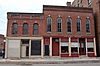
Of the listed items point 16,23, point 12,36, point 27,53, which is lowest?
point 27,53

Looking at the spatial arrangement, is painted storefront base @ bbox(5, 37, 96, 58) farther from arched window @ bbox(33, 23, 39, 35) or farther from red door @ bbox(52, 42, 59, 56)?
arched window @ bbox(33, 23, 39, 35)

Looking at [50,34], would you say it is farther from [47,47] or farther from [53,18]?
[53,18]

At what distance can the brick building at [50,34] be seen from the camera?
40.5m

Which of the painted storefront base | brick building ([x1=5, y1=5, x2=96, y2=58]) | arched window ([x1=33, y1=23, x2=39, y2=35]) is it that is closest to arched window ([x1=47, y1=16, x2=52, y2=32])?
brick building ([x1=5, y1=5, x2=96, y2=58])

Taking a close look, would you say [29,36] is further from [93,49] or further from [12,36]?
[93,49]

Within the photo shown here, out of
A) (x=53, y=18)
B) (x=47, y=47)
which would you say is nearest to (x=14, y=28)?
(x=47, y=47)

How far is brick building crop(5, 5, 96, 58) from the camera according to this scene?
40.5 metres

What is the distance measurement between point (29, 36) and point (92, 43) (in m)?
12.6

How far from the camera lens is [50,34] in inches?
1609

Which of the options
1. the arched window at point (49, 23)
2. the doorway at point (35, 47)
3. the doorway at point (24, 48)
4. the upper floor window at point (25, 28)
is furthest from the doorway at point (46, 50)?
the upper floor window at point (25, 28)

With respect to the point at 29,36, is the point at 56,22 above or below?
above

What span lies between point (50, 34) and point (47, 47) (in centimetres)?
260

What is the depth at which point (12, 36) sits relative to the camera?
4053 centimetres

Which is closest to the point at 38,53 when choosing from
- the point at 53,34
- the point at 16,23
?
the point at 53,34
